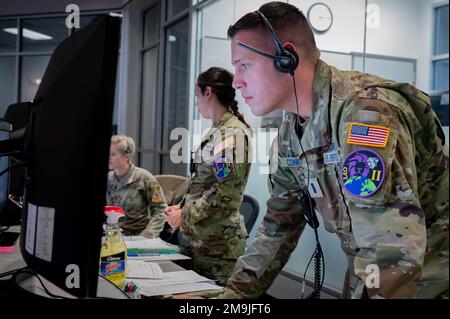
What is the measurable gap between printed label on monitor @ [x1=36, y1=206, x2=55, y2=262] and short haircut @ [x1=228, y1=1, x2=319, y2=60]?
62 cm

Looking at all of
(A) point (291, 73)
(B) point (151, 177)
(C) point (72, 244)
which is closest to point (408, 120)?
(A) point (291, 73)

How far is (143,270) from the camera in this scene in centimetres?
112

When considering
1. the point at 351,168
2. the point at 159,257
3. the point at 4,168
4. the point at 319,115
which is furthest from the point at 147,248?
the point at 351,168

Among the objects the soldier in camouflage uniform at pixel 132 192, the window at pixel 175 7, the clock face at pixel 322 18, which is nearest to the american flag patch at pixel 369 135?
the window at pixel 175 7

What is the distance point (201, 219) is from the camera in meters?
1.54

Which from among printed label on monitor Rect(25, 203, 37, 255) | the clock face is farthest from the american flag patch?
the clock face

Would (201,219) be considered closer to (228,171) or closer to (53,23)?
Result: (228,171)

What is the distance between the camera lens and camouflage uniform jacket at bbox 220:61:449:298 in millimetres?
584

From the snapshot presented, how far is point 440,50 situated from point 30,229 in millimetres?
1719

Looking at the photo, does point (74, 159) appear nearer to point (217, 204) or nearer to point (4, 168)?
point (4, 168)

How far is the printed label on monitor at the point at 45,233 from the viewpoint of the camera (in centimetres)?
52

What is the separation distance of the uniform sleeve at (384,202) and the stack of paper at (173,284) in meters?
0.48

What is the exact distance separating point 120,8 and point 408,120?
35.8 inches

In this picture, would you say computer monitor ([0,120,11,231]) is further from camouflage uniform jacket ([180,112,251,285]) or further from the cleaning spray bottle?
camouflage uniform jacket ([180,112,251,285])
